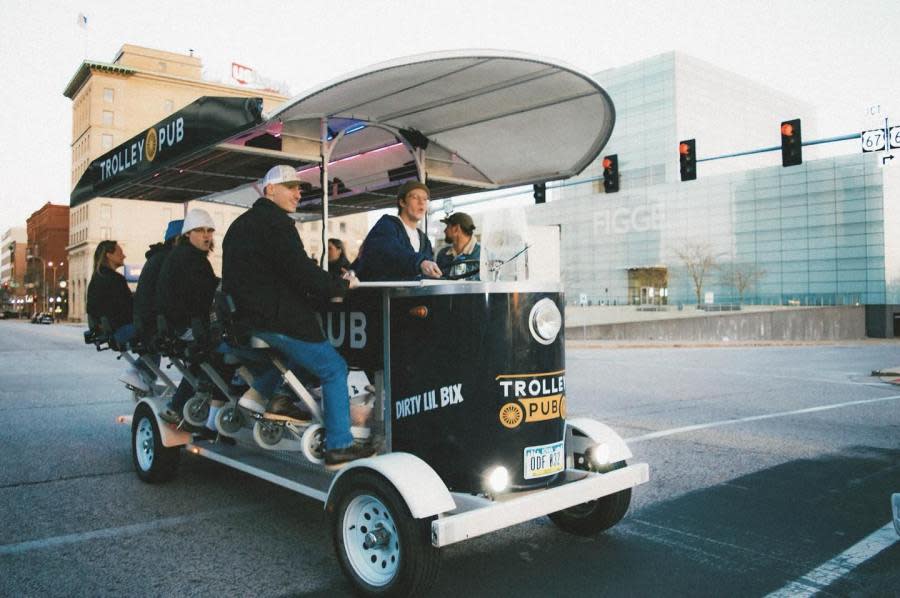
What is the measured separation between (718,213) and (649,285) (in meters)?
12.2

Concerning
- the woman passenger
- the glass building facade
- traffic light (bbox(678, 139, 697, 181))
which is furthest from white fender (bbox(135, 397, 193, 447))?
the glass building facade

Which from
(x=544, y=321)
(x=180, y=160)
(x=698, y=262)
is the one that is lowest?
(x=544, y=321)

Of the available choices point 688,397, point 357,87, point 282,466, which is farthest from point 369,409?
point 688,397

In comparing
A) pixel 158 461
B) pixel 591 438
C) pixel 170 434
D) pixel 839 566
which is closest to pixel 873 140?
pixel 839 566

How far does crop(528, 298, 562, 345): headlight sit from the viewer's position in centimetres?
383

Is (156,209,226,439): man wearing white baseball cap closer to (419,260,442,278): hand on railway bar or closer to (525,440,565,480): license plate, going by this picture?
(419,260,442,278): hand on railway bar

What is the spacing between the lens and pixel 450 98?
18.3 ft

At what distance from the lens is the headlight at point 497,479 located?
12.3 ft

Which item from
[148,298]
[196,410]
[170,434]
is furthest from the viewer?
[148,298]

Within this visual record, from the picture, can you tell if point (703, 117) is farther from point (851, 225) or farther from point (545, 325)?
point (545, 325)

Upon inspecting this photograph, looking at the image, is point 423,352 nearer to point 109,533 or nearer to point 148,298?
point 109,533

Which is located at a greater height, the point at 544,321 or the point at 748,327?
the point at 544,321

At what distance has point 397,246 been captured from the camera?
184 inches

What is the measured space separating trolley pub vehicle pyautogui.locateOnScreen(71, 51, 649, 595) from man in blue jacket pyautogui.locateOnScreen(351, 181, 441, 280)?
0.86 ft
